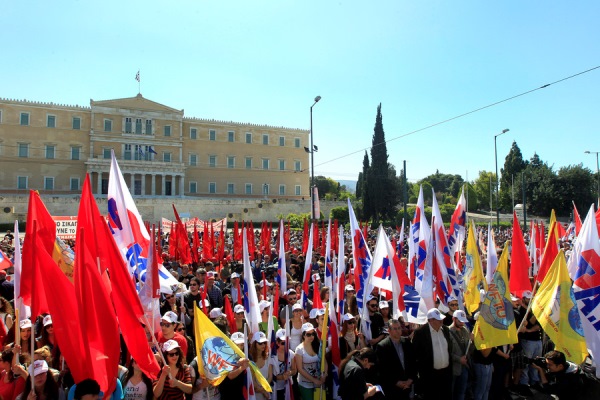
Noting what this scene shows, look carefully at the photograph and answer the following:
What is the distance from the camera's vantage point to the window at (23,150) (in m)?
51.1

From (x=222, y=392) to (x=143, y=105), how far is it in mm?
55520

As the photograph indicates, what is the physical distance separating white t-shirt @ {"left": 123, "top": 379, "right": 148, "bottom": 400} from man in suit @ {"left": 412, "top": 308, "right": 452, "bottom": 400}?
2.94 meters

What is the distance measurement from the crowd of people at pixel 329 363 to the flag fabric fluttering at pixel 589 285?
0.52 metres

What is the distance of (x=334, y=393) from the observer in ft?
16.6

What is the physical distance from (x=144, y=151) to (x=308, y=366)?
54.0 meters

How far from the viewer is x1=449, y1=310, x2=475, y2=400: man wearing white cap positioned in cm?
548

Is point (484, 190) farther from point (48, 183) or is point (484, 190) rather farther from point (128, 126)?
point (48, 183)

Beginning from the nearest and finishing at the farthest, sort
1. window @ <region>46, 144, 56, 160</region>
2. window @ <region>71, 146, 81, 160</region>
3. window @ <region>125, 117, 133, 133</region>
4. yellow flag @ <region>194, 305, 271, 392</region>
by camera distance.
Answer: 1. yellow flag @ <region>194, 305, 271, 392</region>
2. window @ <region>46, 144, 56, 160</region>
3. window @ <region>71, 146, 81, 160</region>
4. window @ <region>125, 117, 133, 133</region>

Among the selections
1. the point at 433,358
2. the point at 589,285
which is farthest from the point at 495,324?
the point at 589,285

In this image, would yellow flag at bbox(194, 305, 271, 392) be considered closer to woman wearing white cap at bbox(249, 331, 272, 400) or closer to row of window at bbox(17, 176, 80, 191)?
woman wearing white cap at bbox(249, 331, 272, 400)

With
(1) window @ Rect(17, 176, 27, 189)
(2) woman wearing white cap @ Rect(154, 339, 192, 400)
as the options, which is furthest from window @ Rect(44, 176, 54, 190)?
(2) woman wearing white cap @ Rect(154, 339, 192, 400)

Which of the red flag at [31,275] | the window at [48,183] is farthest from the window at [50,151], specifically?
the red flag at [31,275]

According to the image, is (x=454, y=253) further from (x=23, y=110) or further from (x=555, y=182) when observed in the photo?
(x=23, y=110)

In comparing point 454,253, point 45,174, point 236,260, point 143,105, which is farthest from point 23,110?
point 454,253
